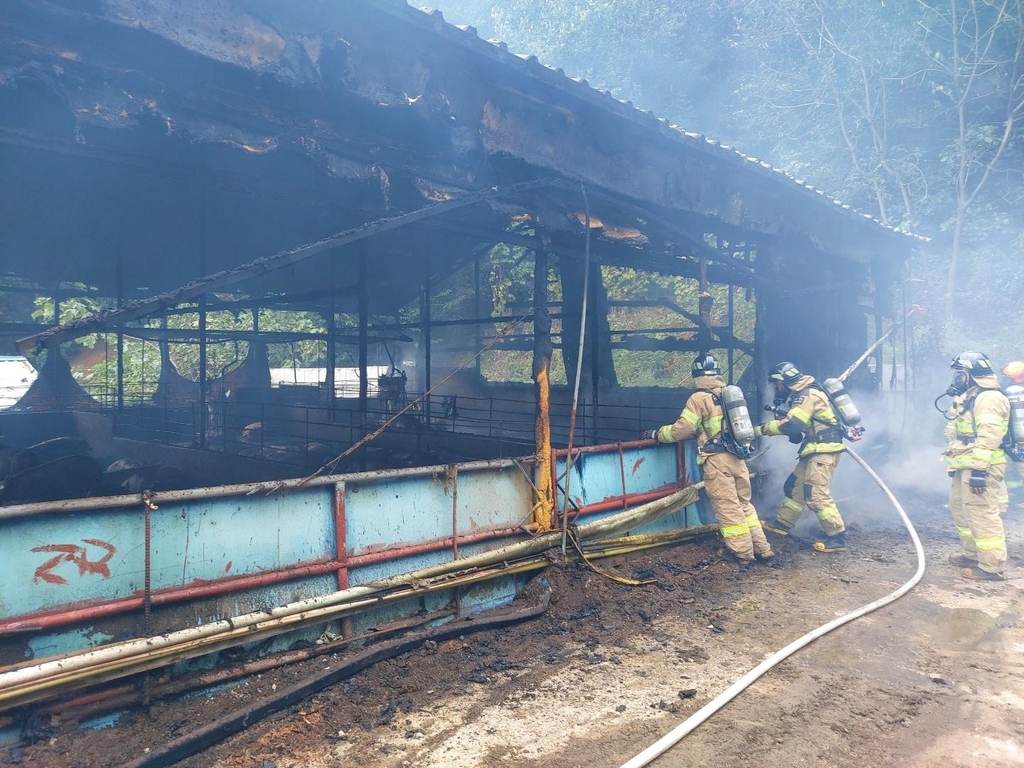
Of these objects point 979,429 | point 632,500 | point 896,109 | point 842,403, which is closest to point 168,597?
point 632,500

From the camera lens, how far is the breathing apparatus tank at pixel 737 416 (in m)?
6.58

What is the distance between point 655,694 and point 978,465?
15.5 ft

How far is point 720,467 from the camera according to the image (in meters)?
6.74

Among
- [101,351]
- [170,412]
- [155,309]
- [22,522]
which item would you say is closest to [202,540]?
[22,522]

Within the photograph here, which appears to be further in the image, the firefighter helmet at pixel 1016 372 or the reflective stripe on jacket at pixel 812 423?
the firefighter helmet at pixel 1016 372

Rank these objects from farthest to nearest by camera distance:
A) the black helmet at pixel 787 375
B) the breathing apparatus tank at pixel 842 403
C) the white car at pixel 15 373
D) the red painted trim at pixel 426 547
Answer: the white car at pixel 15 373
the black helmet at pixel 787 375
the breathing apparatus tank at pixel 842 403
the red painted trim at pixel 426 547

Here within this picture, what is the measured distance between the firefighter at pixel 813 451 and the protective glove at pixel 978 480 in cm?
130

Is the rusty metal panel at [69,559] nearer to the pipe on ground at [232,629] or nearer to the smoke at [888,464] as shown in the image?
the pipe on ground at [232,629]

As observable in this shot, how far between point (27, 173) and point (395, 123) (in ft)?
11.7

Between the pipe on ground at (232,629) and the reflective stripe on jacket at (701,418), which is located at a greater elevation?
the reflective stripe on jacket at (701,418)

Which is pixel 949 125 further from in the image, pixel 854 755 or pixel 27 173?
pixel 27 173

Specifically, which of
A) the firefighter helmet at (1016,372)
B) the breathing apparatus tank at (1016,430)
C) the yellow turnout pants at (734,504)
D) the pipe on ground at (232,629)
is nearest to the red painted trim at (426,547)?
the pipe on ground at (232,629)

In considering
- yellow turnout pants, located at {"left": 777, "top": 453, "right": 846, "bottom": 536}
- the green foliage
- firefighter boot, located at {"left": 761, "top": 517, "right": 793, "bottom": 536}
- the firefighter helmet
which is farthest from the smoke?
the green foliage

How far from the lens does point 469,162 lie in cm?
576
